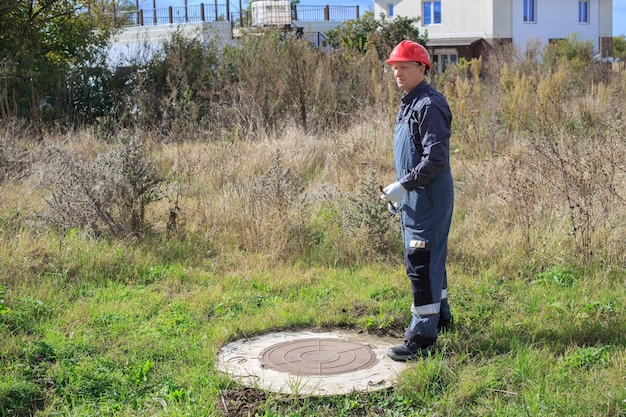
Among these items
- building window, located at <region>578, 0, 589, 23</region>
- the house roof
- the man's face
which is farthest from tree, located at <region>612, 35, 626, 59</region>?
the man's face

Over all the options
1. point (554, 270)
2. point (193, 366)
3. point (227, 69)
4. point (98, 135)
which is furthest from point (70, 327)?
point (227, 69)

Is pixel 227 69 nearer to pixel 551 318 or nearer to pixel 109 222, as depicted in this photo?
pixel 109 222

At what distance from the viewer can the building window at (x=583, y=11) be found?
48.2 meters

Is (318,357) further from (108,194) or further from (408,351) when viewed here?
(108,194)

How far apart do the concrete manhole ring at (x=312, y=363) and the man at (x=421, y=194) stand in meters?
0.24

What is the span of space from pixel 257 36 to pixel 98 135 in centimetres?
544

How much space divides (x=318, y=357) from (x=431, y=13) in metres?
45.3

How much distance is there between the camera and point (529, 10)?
151 ft

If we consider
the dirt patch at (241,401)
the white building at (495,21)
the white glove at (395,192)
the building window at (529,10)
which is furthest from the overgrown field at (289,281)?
the building window at (529,10)

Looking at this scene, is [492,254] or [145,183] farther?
[145,183]

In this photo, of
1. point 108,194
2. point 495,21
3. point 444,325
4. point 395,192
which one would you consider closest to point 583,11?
point 495,21

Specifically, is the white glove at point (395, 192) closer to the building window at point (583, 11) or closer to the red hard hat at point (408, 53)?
the red hard hat at point (408, 53)

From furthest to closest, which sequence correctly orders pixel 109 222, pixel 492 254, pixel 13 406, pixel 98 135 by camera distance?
pixel 98 135
pixel 109 222
pixel 492 254
pixel 13 406

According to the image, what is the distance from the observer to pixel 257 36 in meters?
17.0
